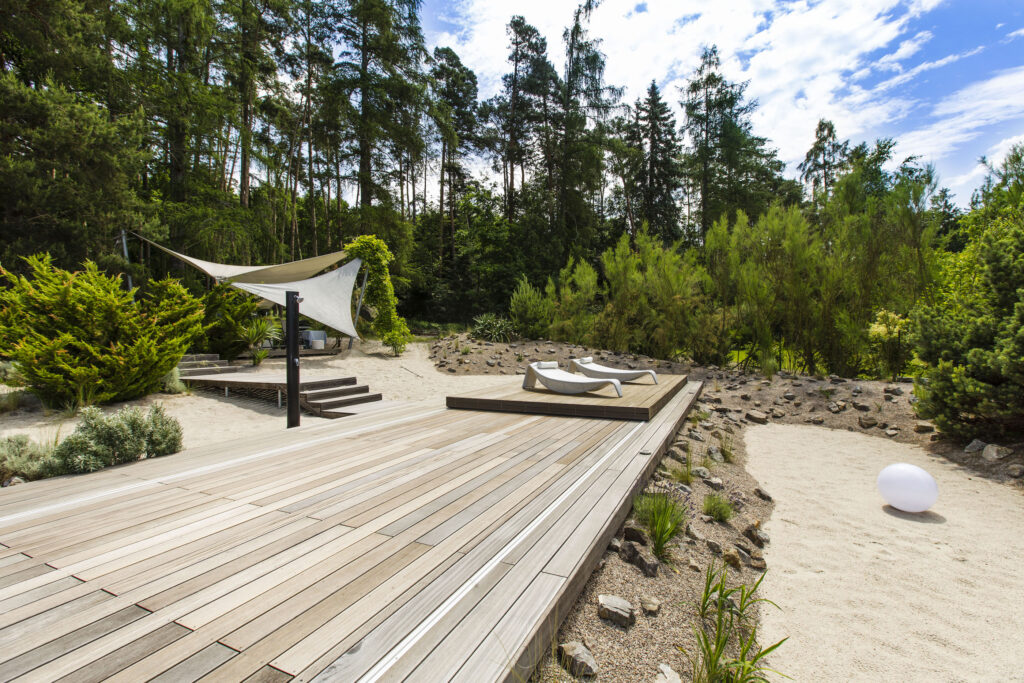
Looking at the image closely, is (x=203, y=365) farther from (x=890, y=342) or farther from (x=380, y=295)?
(x=890, y=342)

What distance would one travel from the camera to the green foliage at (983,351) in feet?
12.8

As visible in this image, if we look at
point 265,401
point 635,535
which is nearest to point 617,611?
point 635,535

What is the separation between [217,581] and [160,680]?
1.43 ft

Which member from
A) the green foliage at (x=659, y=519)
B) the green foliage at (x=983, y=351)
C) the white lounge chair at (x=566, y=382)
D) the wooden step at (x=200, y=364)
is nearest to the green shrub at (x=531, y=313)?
the white lounge chair at (x=566, y=382)

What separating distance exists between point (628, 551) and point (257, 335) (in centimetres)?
854

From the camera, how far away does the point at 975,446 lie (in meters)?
4.32

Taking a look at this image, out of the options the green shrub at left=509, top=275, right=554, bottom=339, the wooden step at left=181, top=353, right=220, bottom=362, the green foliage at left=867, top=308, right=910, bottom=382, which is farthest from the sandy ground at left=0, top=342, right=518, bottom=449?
the green foliage at left=867, top=308, right=910, bottom=382

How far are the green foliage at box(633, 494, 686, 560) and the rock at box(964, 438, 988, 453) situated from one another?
402cm

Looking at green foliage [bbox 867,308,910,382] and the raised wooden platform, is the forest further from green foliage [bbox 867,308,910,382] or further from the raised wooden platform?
the raised wooden platform

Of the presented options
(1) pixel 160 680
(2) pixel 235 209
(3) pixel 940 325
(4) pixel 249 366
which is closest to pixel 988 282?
(3) pixel 940 325

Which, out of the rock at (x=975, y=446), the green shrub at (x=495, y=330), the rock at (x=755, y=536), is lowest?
the rock at (x=755, y=536)

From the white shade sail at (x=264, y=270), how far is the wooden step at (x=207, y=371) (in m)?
1.46

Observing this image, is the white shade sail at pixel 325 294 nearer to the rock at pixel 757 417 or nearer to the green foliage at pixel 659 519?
the green foliage at pixel 659 519

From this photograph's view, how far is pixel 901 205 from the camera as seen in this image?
22.7 ft
